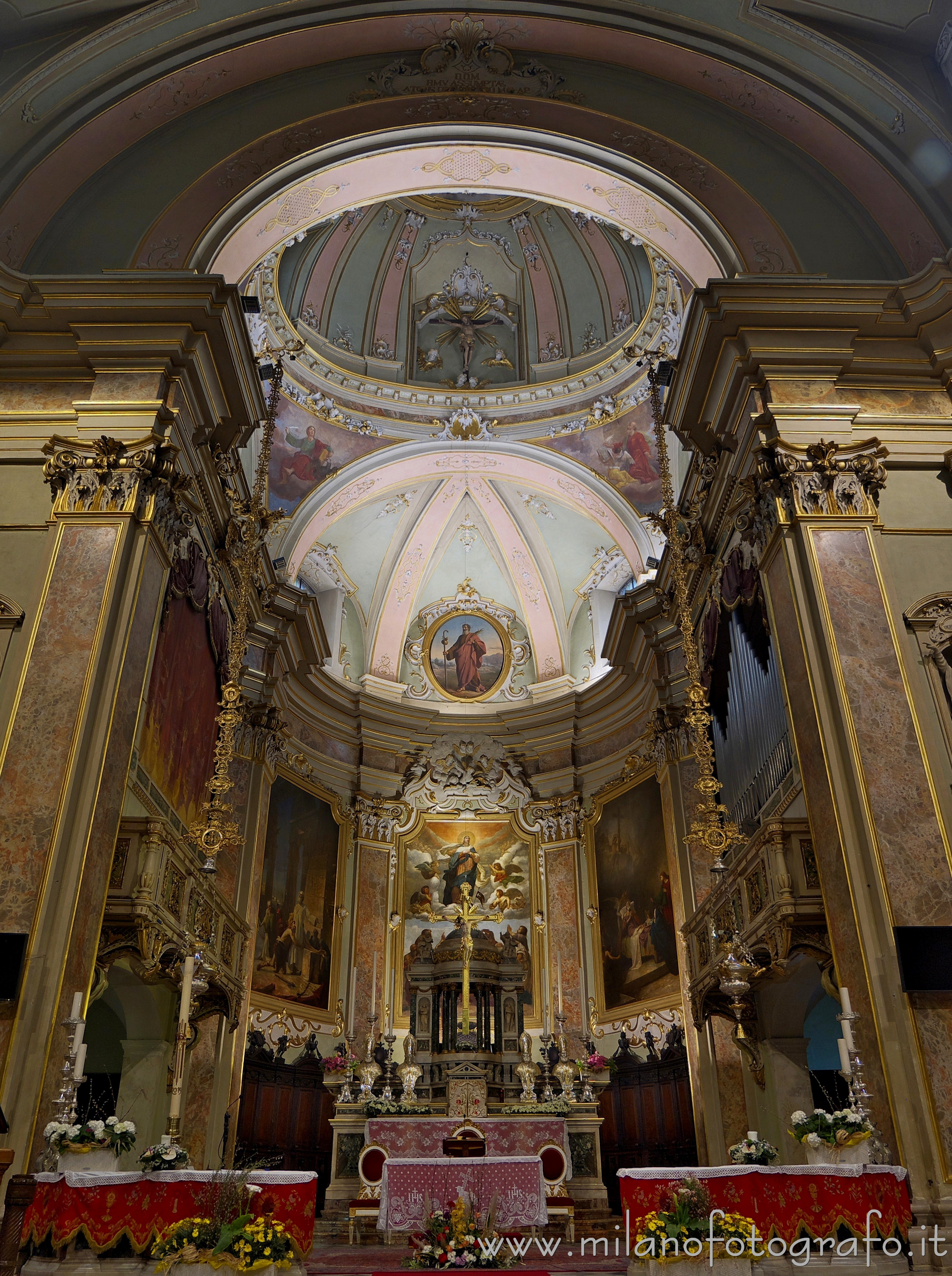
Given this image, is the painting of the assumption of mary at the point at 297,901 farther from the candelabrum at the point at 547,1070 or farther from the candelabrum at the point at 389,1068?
the candelabrum at the point at 547,1070

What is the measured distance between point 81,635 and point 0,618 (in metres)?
0.93

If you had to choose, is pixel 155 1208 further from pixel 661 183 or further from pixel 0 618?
pixel 661 183

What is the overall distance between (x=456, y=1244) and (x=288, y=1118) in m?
8.08

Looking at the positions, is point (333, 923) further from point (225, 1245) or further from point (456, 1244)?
point (225, 1245)

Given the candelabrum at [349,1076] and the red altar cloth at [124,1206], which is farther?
the candelabrum at [349,1076]

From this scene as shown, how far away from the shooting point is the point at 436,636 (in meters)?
22.6

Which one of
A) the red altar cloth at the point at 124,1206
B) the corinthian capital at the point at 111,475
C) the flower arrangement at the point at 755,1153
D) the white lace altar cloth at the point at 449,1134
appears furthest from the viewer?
the white lace altar cloth at the point at 449,1134

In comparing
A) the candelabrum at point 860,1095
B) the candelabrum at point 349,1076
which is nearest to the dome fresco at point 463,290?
the candelabrum at point 349,1076

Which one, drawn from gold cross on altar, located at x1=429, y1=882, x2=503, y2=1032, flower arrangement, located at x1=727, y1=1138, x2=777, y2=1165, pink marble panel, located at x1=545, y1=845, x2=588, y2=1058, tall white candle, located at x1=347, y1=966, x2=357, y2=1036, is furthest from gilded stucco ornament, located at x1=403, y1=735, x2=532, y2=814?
flower arrangement, located at x1=727, y1=1138, x2=777, y2=1165

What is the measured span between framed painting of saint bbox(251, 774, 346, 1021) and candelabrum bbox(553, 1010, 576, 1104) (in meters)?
3.88

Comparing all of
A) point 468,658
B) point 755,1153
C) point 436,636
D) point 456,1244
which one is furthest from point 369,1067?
point 436,636

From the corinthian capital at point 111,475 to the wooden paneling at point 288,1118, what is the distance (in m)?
8.85

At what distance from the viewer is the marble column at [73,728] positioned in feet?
26.6

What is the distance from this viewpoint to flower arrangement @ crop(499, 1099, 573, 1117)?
1499cm
